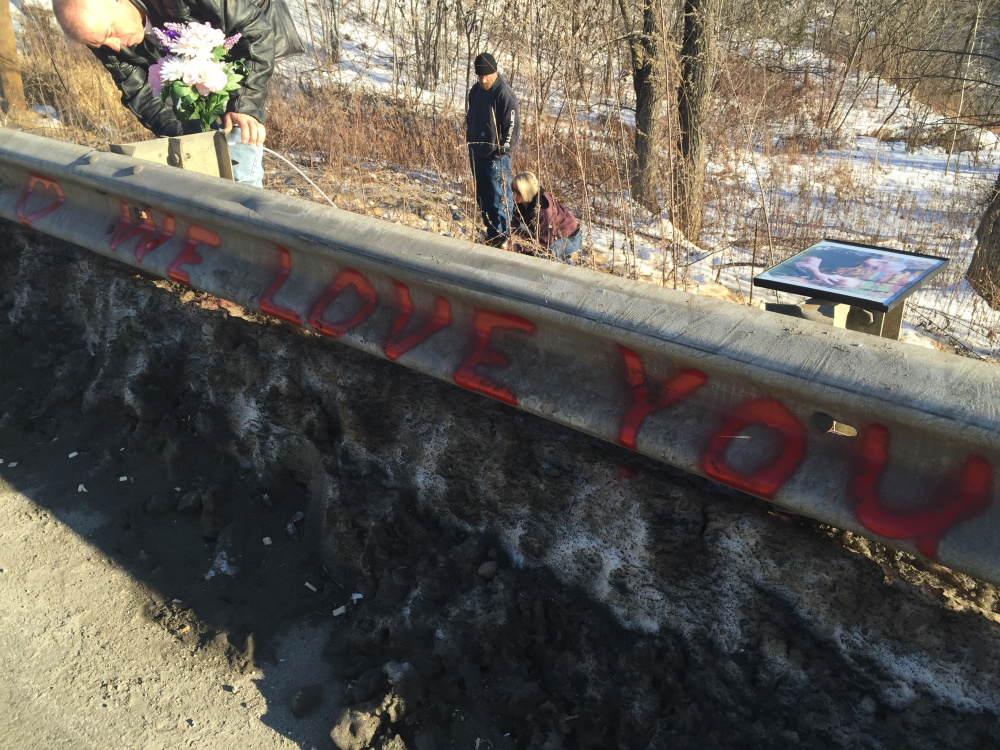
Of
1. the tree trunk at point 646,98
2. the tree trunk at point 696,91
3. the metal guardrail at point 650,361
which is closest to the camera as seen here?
the metal guardrail at point 650,361

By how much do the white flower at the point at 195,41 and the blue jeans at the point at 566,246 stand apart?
2379mm

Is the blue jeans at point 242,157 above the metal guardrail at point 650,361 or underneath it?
above

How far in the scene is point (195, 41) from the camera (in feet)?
12.7

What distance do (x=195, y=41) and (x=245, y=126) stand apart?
50 cm

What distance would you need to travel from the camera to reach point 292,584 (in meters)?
2.68

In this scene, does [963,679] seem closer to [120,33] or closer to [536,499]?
[536,499]

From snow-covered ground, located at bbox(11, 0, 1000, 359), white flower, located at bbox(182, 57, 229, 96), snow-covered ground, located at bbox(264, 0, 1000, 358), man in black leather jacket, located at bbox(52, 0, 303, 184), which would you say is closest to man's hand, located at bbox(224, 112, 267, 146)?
man in black leather jacket, located at bbox(52, 0, 303, 184)

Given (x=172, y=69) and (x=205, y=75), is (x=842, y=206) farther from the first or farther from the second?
(x=172, y=69)

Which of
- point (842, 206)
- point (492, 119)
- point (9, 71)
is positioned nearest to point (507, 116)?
point (492, 119)

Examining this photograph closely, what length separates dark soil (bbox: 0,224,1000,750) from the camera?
6.68ft

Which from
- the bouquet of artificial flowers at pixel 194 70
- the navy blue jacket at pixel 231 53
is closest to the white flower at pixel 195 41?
the bouquet of artificial flowers at pixel 194 70

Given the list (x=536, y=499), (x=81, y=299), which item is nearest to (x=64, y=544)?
(x=81, y=299)

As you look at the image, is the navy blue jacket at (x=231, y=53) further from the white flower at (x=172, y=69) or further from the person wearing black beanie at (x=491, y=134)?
the person wearing black beanie at (x=491, y=134)

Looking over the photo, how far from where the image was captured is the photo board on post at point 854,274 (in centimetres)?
239
